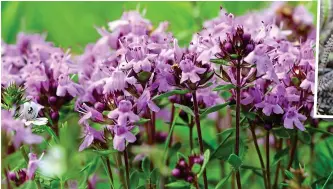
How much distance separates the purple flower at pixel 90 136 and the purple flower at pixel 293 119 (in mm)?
328

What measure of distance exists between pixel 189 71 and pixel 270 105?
0.16 meters

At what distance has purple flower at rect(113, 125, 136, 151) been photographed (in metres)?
1.12

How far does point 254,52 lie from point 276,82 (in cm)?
9

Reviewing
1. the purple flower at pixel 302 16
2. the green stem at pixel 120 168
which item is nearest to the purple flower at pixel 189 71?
the green stem at pixel 120 168

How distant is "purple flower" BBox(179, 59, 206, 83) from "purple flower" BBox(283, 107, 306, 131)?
174 millimetres

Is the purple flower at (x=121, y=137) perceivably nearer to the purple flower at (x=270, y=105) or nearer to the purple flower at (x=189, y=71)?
the purple flower at (x=189, y=71)

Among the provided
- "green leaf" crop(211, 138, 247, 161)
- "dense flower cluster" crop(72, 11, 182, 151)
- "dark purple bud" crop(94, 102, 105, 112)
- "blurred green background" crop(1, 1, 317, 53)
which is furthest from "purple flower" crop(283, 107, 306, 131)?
"blurred green background" crop(1, 1, 317, 53)

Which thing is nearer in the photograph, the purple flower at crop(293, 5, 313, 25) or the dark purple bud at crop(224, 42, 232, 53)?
the dark purple bud at crop(224, 42, 232, 53)

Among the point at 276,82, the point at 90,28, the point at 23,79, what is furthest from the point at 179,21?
the point at 276,82

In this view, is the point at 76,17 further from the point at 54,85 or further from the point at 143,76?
the point at 143,76

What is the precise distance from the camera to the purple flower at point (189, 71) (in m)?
1.13

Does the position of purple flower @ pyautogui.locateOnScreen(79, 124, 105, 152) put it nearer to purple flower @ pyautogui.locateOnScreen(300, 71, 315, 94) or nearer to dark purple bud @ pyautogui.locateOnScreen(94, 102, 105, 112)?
dark purple bud @ pyautogui.locateOnScreen(94, 102, 105, 112)

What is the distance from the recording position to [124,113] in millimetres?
1137

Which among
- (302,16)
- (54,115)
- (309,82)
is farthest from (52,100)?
(302,16)
